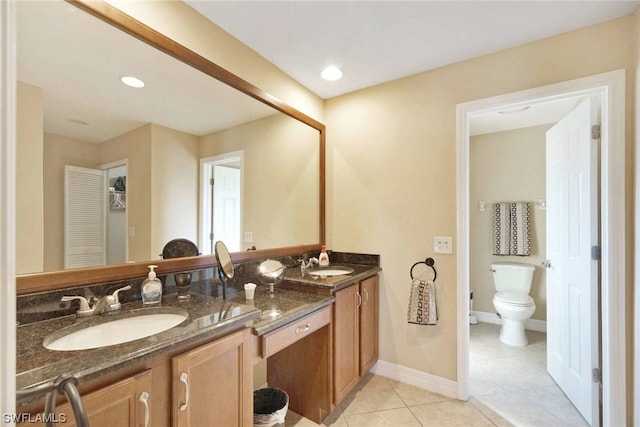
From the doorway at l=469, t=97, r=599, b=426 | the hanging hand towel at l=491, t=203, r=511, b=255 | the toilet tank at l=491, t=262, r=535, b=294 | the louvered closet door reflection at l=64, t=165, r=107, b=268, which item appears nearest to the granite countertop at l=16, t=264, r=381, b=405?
the louvered closet door reflection at l=64, t=165, r=107, b=268

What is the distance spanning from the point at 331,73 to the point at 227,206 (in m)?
Answer: 1.32

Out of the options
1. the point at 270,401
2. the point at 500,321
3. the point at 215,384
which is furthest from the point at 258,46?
the point at 500,321

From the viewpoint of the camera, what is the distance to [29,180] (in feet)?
3.45

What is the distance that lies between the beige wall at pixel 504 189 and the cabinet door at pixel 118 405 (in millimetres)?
3774

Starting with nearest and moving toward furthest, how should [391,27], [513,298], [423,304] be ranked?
[391,27] → [423,304] → [513,298]

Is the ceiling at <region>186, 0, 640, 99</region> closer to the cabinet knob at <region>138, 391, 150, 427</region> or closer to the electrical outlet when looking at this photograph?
the electrical outlet

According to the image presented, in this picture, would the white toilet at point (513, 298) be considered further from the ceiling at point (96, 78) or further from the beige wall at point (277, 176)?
the ceiling at point (96, 78)

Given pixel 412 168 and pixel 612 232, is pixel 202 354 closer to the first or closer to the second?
pixel 412 168

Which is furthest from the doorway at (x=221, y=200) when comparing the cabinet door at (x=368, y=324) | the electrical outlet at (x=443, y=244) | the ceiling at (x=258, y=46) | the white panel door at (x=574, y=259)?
the white panel door at (x=574, y=259)

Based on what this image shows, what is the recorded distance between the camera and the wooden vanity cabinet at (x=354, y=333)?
180 cm

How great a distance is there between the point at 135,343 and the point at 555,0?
2.48 metres

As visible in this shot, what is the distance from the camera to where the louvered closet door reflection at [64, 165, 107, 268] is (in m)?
1.17

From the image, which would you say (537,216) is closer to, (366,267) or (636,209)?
(636,209)

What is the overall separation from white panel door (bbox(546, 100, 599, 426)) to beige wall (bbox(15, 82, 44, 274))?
285 cm
